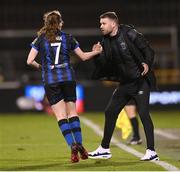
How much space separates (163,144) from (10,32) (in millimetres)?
20252

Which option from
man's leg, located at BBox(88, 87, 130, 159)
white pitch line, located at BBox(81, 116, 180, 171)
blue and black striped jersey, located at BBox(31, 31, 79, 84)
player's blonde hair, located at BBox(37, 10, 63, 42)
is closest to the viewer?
white pitch line, located at BBox(81, 116, 180, 171)

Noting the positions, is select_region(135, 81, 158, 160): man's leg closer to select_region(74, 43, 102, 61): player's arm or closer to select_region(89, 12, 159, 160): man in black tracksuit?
select_region(89, 12, 159, 160): man in black tracksuit

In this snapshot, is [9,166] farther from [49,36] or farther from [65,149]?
[65,149]

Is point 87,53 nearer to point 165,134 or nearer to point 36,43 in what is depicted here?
point 36,43

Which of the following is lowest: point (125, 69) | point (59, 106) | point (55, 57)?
point (59, 106)

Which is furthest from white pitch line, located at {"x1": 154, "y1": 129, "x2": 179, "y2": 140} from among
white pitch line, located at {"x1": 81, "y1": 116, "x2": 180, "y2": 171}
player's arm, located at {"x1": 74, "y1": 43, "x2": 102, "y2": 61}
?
player's arm, located at {"x1": 74, "y1": 43, "x2": 102, "y2": 61}

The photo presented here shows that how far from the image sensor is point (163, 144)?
437 inches

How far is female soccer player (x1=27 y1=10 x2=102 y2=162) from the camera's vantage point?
27.1 feet

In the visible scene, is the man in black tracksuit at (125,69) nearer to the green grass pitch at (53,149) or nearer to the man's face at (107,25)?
the man's face at (107,25)

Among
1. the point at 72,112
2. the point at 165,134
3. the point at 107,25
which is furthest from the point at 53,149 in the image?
the point at 165,134

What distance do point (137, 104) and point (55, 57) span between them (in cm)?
132

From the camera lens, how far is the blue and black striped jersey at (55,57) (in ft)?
27.3

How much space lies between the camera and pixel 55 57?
834 cm

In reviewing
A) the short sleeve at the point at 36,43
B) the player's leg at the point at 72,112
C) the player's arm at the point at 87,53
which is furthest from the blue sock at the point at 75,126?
the short sleeve at the point at 36,43
